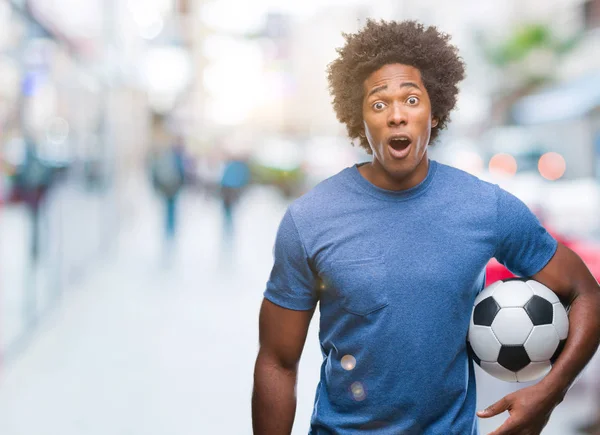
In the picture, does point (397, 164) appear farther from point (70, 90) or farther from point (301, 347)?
point (70, 90)

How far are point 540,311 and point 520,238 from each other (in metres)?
0.22

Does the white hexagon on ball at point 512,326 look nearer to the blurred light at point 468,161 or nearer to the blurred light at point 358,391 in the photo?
the blurred light at point 358,391

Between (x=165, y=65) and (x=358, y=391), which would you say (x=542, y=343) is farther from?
(x=165, y=65)

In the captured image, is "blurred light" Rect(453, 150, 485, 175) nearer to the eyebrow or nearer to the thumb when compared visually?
the eyebrow

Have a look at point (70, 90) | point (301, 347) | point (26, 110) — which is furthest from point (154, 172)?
point (301, 347)

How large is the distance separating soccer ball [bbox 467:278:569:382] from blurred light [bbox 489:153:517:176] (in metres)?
13.1

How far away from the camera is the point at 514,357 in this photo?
2.30 meters

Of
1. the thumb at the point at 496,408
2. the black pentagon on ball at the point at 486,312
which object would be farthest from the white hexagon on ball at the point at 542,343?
the thumb at the point at 496,408

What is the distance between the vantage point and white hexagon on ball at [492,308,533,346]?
2.26 meters

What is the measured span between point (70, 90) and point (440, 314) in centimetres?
981

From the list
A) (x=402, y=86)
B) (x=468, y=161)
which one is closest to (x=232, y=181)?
(x=468, y=161)

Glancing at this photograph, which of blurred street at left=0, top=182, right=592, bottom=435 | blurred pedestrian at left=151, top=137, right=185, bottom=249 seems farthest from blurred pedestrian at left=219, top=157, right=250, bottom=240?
blurred street at left=0, top=182, right=592, bottom=435

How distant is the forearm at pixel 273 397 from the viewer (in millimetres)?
2223

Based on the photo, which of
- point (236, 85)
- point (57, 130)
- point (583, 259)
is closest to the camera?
point (583, 259)
